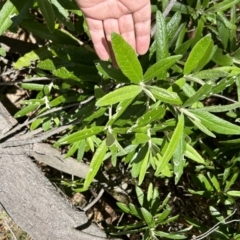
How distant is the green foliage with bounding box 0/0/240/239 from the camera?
142cm

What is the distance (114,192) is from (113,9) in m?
1.29

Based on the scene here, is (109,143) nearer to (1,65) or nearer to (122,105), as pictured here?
(122,105)

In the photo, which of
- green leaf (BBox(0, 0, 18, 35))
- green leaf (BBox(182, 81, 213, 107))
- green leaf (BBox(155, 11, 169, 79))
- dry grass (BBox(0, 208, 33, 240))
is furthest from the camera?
dry grass (BBox(0, 208, 33, 240))

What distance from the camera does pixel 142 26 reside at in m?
1.49

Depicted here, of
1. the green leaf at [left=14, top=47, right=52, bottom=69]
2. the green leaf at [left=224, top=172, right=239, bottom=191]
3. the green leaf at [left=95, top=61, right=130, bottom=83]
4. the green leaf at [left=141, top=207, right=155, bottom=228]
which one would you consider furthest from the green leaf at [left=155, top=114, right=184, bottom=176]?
the green leaf at [left=14, top=47, right=52, bottom=69]

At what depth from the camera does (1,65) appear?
2.48 m

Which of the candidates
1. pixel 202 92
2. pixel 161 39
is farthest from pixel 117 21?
pixel 202 92

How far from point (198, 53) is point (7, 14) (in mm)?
709

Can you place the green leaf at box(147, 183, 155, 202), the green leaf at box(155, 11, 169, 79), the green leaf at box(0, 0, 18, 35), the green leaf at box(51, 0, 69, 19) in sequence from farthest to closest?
the green leaf at box(147, 183, 155, 202) → the green leaf at box(51, 0, 69, 19) → the green leaf at box(0, 0, 18, 35) → the green leaf at box(155, 11, 169, 79)

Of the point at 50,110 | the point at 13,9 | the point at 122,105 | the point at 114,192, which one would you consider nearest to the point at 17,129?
the point at 50,110

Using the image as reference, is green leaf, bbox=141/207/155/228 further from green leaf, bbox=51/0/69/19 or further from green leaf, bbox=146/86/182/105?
green leaf, bbox=51/0/69/19

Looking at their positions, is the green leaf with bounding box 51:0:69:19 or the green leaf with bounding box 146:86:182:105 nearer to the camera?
→ the green leaf with bounding box 146:86:182:105

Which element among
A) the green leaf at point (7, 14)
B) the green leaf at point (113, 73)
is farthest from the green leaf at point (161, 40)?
the green leaf at point (7, 14)

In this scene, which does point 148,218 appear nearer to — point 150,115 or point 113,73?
point 150,115
